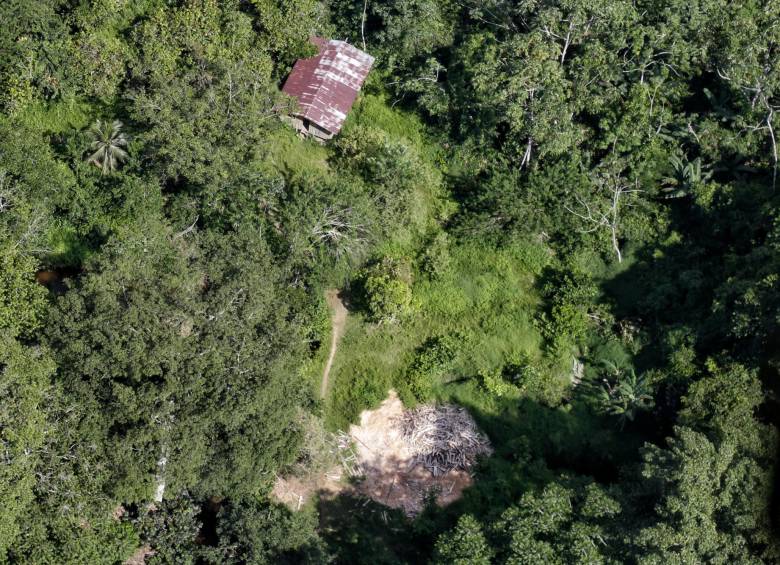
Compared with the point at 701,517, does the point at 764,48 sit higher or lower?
higher

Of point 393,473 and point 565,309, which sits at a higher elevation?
point 565,309

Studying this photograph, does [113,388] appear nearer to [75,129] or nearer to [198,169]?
[198,169]

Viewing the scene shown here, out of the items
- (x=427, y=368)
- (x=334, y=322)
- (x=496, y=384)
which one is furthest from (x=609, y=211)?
(x=334, y=322)

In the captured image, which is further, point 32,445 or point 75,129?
point 75,129

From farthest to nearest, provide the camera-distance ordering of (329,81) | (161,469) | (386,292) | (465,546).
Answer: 1. (329,81)
2. (386,292)
3. (465,546)
4. (161,469)

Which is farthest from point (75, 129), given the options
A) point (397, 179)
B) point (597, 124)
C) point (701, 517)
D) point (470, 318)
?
point (701, 517)

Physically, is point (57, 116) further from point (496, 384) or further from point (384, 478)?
point (496, 384)

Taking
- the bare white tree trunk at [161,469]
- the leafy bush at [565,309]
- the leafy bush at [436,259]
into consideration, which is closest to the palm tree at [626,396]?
the leafy bush at [565,309]
